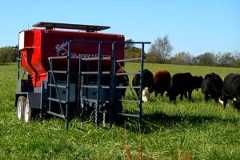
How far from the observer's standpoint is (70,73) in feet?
51.0

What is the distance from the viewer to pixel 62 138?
39.7ft

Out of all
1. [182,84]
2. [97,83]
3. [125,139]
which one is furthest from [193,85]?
[125,139]

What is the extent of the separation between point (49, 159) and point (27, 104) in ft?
23.5

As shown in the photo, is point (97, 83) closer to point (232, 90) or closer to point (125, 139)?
point (125, 139)

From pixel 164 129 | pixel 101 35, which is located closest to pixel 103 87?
pixel 164 129

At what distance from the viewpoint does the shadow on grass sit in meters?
14.3

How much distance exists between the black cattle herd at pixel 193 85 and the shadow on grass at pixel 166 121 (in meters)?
4.97

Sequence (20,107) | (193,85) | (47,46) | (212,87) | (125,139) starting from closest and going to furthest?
(125,139)
(47,46)
(20,107)
(212,87)
(193,85)

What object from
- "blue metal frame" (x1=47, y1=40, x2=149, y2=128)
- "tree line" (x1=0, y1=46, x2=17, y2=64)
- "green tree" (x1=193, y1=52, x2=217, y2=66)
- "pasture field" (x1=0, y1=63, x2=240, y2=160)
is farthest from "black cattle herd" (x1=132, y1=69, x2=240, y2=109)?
"green tree" (x1=193, y1=52, x2=217, y2=66)

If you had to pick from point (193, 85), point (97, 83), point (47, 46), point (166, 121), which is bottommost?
point (166, 121)

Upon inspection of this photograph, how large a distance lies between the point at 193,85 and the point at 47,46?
13437 mm

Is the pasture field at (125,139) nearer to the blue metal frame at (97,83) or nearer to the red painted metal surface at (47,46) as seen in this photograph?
the blue metal frame at (97,83)

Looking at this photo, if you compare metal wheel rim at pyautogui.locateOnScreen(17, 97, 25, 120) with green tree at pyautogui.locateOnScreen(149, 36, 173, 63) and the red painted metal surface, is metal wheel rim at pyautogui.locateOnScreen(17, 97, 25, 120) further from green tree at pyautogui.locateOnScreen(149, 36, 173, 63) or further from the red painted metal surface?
green tree at pyautogui.locateOnScreen(149, 36, 173, 63)

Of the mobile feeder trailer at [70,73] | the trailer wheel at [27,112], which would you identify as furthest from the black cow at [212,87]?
the trailer wheel at [27,112]
